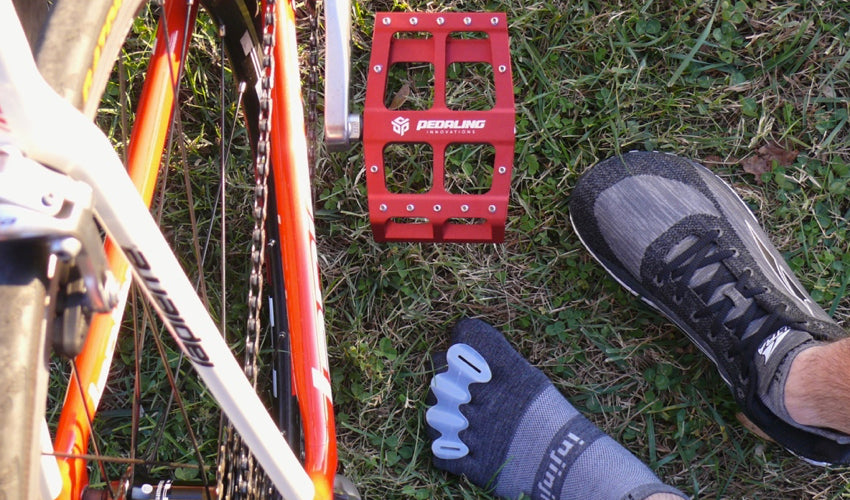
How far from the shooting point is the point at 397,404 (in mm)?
1879

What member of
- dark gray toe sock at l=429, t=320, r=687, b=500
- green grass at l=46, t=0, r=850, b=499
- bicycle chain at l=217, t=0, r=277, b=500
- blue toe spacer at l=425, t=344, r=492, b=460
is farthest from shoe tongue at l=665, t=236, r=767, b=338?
bicycle chain at l=217, t=0, r=277, b=500

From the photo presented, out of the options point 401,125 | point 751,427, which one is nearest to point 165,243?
point 401,125

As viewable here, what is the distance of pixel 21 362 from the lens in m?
0.55

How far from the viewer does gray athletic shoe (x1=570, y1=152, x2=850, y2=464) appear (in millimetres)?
1814

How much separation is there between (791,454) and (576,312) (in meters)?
0.63

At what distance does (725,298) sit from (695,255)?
0.13m

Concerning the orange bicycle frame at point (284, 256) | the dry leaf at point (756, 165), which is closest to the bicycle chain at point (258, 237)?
the orange bicycle frame at point (284, 256)

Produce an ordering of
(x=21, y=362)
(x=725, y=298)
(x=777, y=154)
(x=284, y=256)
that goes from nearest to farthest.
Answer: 1. (x=21, y=362)
2. (x=284, y=256)
3. (x=725, y=298)
4. (x=777, y=154)

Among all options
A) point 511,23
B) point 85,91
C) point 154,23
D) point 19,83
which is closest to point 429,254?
point 511,23

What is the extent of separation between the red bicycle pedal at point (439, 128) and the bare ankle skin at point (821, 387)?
29.1 inches

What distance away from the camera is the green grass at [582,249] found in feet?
6.15

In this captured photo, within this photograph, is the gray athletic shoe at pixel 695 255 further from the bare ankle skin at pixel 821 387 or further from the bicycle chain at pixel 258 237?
the bicycle chain at pixel 258 237

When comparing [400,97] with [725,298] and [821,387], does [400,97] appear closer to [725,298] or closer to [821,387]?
[725,298]

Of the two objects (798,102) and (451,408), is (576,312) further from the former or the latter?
(798,102)
